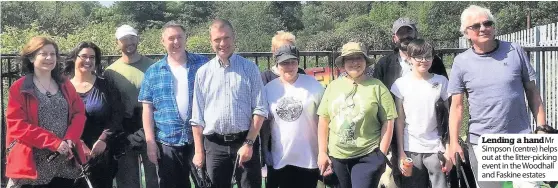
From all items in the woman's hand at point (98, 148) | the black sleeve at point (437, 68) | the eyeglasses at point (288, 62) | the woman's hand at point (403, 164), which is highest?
the eyeglasses at point (288, 62)

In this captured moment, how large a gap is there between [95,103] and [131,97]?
331 millimetres

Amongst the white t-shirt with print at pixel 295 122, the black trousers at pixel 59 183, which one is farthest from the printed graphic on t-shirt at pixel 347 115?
the black trousers at pixel 59 183

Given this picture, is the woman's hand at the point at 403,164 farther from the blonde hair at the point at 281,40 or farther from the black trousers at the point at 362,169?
the blonde hair at the point at 281,40

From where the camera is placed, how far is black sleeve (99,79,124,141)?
5117 millimetres

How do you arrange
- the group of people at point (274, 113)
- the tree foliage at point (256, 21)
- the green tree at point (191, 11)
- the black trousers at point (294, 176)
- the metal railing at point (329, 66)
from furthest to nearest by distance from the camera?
the green tree at point (191, 11), the tree foliage at point (256, 21), the metal railing at point (329, 66), the black trousers at point (294, 176), the group of people at point (274, 113)

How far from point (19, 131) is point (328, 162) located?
7.16 feet

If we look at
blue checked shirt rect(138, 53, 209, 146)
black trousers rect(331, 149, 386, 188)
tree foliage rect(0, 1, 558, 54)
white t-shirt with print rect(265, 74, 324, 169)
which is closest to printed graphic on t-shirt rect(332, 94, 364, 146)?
black trousers rect(331, 149, 386, 188)

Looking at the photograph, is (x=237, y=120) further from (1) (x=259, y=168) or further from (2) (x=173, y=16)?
(2) (x=173, y=16)

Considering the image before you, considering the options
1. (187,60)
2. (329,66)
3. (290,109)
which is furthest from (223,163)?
(329,66)

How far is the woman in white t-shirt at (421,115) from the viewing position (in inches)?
181

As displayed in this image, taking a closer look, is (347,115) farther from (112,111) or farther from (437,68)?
(112,111)

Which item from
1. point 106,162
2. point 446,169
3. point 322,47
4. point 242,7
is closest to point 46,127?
point 106,162
